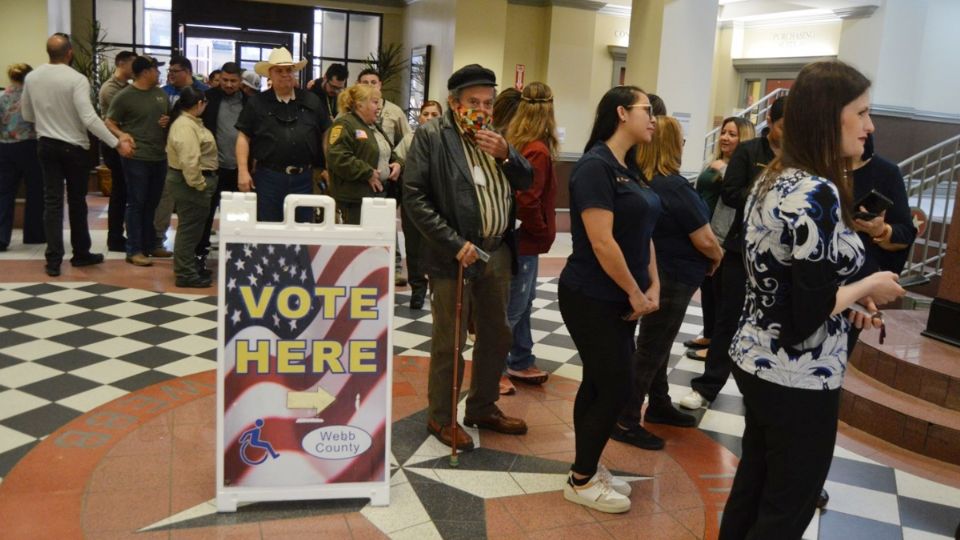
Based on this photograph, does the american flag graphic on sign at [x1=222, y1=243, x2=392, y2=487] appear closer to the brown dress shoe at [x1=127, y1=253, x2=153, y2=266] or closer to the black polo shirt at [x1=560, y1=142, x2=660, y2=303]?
the black polo shirt at [x1=560, y1=142, x2=660, y2=303]

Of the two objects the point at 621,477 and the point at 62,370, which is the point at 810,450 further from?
the point at 62,370

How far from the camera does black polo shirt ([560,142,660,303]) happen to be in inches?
→ 108

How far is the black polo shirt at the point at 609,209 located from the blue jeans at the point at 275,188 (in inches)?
119

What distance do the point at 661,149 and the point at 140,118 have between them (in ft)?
15.5

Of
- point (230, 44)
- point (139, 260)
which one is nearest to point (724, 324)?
point (139, 260)

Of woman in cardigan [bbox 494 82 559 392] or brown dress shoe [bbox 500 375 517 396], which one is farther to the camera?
brown dress shoe [bbox 500 375 517 396]

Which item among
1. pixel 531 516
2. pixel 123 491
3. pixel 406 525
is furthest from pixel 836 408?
pixel 123 491

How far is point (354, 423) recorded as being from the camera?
281 cm

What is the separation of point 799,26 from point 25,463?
11.9m

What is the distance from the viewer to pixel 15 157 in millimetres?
6719

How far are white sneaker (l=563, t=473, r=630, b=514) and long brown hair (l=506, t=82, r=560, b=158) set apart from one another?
1.63 m

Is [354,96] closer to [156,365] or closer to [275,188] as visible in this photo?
[275,188]

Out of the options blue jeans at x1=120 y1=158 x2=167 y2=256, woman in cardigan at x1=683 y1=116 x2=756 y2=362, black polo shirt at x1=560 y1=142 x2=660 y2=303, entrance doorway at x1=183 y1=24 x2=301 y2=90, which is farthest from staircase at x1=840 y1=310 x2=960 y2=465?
entrance doorway at x1=183 y1=24 x2=301 y2=90

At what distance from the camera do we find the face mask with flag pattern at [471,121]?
124 inches
